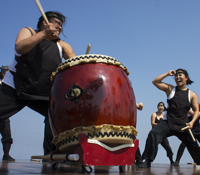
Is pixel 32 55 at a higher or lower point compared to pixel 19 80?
higher

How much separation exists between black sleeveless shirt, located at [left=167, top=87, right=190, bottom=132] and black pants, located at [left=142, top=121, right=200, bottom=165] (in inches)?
4.1

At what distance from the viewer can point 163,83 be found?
13.5 feet

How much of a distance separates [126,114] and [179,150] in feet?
16.5

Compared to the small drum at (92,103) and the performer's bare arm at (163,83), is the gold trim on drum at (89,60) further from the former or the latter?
the performer's bare arm at (163,83)

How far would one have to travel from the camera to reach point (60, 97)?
6.89 feet

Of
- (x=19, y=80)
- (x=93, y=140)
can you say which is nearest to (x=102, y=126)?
(x=93, y=140)

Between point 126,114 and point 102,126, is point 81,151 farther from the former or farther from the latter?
point 126,114

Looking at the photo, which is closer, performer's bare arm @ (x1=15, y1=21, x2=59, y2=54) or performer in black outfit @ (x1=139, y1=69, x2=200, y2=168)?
performer's bare arm @ (x1=15, y1=21, x2=59, y2=54)

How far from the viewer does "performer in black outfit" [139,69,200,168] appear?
3.85 m

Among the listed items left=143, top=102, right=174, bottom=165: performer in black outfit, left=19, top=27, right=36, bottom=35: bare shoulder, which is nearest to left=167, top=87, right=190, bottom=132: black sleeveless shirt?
left=19, top=27, right=36, bottom=35: bare shoulder

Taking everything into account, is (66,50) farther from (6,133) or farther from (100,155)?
(6,133)

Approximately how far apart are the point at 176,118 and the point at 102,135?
2290 mm

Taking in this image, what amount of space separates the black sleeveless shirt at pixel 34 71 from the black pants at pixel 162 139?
6.47 ft

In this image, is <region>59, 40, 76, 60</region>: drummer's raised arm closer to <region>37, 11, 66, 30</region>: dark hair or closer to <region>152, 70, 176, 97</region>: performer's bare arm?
<region>37, 11, 66, 30</region>: dark hair
